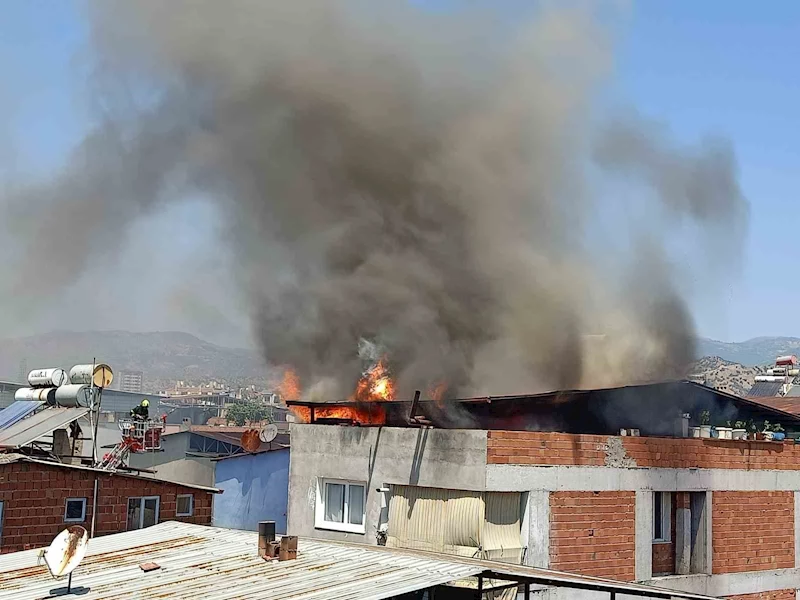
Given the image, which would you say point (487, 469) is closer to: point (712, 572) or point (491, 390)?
point (712, 572)

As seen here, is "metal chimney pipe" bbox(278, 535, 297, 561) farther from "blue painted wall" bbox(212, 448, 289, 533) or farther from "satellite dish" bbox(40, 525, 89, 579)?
"blue painted wall" bbox(212, 448, 289, 533)

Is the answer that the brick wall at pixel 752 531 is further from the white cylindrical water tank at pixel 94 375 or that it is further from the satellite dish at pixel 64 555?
the satellite dish at pixel 64 555

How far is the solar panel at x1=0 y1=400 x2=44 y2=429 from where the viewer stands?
19.7m

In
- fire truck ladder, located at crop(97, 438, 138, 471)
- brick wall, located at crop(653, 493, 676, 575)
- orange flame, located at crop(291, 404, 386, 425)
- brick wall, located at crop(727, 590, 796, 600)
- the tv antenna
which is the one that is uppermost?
orange flame, located at crop(291, 404, 386, 425)

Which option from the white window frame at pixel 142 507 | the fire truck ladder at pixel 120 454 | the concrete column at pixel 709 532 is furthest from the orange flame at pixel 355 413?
the concrete column at pixel 709 532

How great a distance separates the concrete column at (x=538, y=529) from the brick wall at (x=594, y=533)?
0.42 feet

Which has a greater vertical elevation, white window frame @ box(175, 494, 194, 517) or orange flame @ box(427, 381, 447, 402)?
orange flame @ box(427, 381, 447, 402)

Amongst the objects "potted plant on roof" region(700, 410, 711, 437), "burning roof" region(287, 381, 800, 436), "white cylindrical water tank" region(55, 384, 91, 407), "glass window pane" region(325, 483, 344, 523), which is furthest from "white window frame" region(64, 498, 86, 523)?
"potted plant on roof" region(700, 410, 711, 437)

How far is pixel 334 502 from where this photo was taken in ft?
65.7

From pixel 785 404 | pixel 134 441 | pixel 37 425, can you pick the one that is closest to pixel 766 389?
pixel 785 404

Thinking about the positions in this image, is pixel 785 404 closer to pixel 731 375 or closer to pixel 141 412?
pixel 141 412

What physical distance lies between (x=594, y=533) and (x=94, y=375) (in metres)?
10.8

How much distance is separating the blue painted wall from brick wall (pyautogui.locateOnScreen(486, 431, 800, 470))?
28.2 ft

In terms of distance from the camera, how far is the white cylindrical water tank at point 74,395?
780 inches
